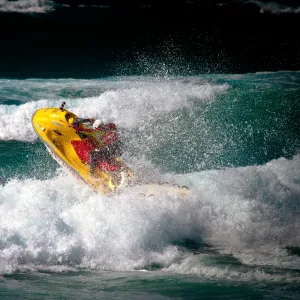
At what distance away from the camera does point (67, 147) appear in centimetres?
483

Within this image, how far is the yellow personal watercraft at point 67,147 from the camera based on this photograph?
180 inches

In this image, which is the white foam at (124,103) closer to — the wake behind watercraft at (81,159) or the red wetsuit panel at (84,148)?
the wake behind watercraft at (81,159)

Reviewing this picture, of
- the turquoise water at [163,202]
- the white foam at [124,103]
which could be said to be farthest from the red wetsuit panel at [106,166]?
the white foam at [124,103]

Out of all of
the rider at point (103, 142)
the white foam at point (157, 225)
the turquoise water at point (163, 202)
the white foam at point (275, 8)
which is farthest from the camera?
the white foam at point (275, 8)

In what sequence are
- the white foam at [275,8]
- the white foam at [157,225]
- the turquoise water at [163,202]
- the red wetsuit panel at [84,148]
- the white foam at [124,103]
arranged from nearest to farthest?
the turquoise water at [163,202] < the white foam at [157,225] < the red wetsuit panel at [84,148] < the white foam at [124,103] < the white foam at [275,8]

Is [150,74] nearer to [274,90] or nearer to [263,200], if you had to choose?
[274,90]

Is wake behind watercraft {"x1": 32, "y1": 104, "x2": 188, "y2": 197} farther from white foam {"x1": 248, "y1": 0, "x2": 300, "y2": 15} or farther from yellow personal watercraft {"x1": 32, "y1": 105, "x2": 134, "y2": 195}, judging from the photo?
white foam {"x1": 248, "y1": 0, "x2": 300, "y2": 15}

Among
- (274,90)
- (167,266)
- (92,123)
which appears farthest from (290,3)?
(167,266)

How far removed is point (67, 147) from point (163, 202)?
4.91 feet

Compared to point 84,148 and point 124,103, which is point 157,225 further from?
point 124,103

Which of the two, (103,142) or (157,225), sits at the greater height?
(103,142)

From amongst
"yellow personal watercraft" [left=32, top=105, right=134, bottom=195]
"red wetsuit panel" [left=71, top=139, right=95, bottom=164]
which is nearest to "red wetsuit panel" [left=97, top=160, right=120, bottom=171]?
"yellow personal watercraft" [left=32, top=105, right=134, bottom=195]

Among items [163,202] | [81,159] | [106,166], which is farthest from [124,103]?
[163,202]

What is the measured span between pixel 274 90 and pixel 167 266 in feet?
20.6
